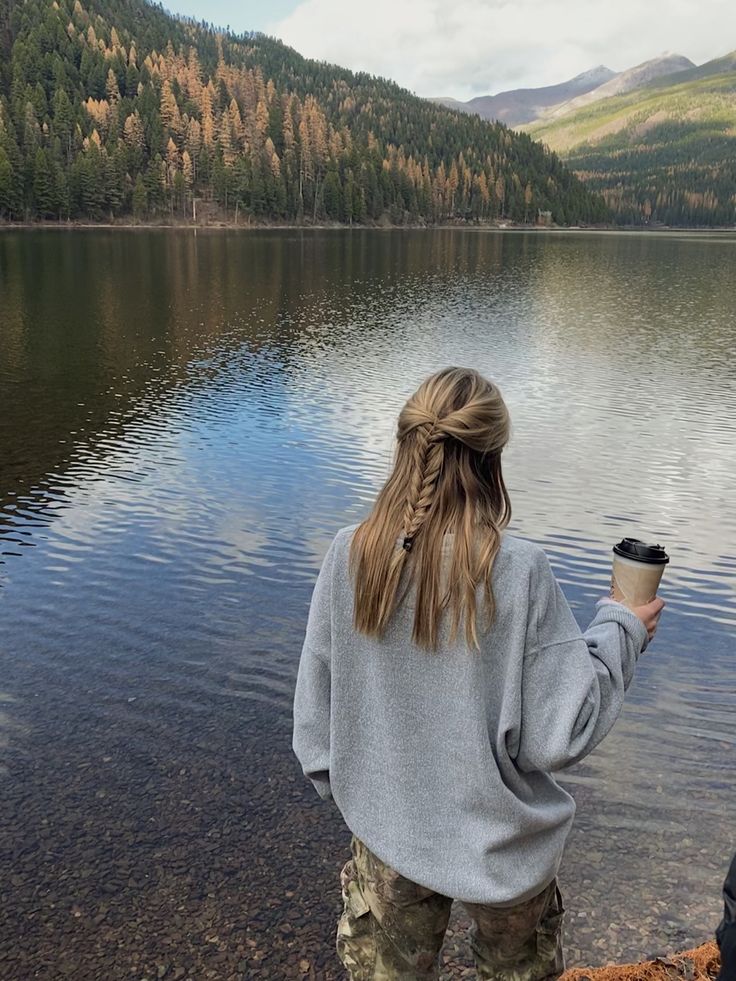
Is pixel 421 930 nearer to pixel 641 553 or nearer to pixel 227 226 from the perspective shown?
pixel 641 553

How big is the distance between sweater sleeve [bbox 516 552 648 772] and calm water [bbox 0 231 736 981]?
9.22 ft

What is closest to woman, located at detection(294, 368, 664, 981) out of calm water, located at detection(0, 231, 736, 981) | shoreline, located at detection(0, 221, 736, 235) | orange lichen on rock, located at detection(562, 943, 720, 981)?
orange lichen on rock, located at detection(562, 943, 720, 981)

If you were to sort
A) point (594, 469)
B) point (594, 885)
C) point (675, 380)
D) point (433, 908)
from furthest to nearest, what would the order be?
point (675, 380), point (594, 469), point (594, 885), point (433, 908)

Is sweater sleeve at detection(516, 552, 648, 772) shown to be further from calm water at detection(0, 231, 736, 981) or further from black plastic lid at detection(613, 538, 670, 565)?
calm water at detection(0, 231, 736, 981)

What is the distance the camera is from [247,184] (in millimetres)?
136750

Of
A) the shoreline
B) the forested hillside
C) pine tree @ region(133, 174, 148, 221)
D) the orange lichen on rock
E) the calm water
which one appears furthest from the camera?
pine tree @ region(133, 174, 148, 221)

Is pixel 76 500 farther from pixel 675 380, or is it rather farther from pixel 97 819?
pixel 675 380

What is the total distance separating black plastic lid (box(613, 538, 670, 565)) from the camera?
2576 mm

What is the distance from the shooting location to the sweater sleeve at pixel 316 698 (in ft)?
8.50

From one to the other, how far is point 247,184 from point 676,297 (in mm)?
109060

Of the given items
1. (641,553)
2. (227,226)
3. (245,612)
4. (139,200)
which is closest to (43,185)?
(139,200)

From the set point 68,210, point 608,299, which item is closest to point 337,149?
point 68,210

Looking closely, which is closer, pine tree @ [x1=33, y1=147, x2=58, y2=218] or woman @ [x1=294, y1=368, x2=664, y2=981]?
woman @ [x1=294, y1=368, x2=664, y2=981]

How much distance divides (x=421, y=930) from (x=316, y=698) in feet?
2.94
